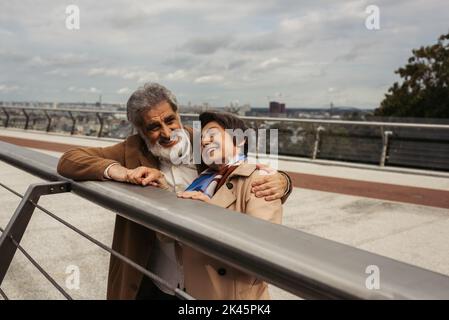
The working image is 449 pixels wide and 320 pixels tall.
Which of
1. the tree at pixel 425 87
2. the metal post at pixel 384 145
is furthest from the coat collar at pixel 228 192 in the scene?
the tree at pixel 425 87

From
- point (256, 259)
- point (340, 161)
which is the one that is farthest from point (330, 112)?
point (256, 259)

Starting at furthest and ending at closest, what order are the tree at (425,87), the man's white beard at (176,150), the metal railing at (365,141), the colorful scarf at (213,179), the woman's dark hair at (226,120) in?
the tree at (425,87) < the metal railing at (365,141) < the man's white beard at (176,150) < the woman's dark hair at (226,120) < the colorful scarf at (213,179)

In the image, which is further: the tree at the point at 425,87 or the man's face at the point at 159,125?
the tree at the point at 425,87

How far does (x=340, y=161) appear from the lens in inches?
449


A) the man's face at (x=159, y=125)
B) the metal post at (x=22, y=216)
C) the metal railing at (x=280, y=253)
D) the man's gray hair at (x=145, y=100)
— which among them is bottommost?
the metal post at (x=22, y=216)

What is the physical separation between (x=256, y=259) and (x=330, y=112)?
43.5 ft

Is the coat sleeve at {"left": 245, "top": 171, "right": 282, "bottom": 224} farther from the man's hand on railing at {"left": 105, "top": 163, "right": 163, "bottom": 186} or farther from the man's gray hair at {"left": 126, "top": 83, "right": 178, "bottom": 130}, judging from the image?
the man's gray hair at {"left": 126, "top": 83, "right": 178, "bottom": 130}

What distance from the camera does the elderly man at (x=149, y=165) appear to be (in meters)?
2.09

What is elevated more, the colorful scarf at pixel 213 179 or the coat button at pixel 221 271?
the colorful scarf at pixel 213 179

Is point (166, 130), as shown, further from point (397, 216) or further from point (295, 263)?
point (397, 216)

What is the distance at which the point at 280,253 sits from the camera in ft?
2.59

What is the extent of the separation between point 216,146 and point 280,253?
3.73 feet

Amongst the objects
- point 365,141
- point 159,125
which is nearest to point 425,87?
point 365,141

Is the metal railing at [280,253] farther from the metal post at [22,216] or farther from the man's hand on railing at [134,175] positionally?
the metal post at [22,216]
